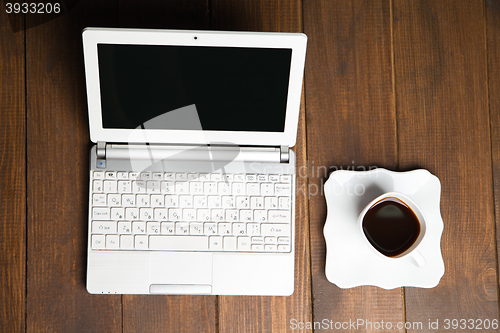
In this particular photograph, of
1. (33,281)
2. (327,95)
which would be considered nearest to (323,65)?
(327,95)

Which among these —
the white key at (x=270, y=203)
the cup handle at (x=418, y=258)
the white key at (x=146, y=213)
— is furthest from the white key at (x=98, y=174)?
the cup handle at (x=418, y=258)

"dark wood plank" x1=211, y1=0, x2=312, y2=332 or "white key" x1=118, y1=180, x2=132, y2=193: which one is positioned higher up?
"white key" x1=118, y1=180, x2=132, y2=193

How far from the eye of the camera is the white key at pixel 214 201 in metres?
0.69

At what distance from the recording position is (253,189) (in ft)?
2.30

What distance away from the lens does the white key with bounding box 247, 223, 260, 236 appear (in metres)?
0.70

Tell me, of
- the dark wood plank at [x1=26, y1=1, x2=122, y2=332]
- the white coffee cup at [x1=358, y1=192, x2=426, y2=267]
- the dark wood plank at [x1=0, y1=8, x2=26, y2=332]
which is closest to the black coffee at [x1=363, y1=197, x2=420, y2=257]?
the white coffee cup at [x1=358, y1=192, x2=426, y2=267]

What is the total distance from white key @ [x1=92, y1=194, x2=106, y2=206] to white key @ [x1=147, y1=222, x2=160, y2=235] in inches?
3.8

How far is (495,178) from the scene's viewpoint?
77 cm

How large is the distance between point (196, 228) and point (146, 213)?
0.33ft

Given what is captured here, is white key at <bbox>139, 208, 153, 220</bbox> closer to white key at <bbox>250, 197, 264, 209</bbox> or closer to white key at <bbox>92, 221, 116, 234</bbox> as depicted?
white key at <bbox>92, 221, 116, 234</bbox>

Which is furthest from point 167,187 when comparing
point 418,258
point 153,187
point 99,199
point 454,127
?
point 454,127

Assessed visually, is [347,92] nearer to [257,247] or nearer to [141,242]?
[257,247]

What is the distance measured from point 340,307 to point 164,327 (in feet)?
1.20

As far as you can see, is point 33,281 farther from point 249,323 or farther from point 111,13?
point 111,13
